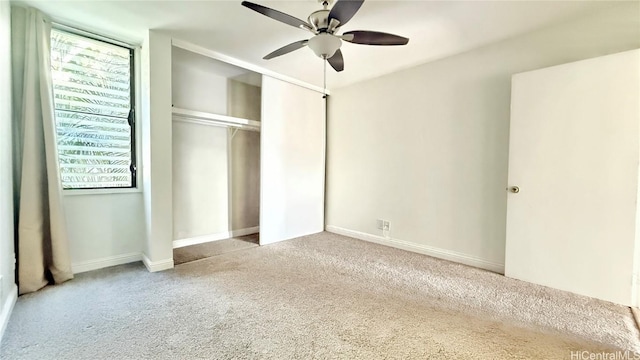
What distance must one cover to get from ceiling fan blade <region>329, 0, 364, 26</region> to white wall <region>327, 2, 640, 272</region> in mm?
1908

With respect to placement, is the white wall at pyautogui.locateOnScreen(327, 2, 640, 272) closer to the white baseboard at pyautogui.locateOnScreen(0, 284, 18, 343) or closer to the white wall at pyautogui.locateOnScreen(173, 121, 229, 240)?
the white wall at pyautogui.locateOnScreen(173, 121, 229, 240)

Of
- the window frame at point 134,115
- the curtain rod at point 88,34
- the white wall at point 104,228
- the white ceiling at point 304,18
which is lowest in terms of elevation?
the white wall at point 104,228

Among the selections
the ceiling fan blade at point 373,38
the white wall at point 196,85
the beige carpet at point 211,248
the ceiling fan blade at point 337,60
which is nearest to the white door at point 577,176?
the ceiling fan blade at point 373,38

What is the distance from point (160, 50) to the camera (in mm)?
2619

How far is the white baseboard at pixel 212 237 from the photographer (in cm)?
354

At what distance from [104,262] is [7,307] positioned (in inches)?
37.4

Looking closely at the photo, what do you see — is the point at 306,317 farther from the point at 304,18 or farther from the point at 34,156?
the point at 34,156

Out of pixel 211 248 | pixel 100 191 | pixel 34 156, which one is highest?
pixel 34 156

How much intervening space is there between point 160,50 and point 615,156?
13.5 feet

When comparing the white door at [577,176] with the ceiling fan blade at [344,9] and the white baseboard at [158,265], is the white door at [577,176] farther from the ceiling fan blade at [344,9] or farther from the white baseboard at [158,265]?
the white baseboard at [158,265]

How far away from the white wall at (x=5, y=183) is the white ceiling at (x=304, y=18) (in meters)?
0.56

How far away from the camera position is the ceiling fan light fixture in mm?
1978

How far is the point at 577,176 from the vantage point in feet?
7.45

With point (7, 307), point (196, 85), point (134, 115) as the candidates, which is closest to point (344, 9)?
point (134, 115)
